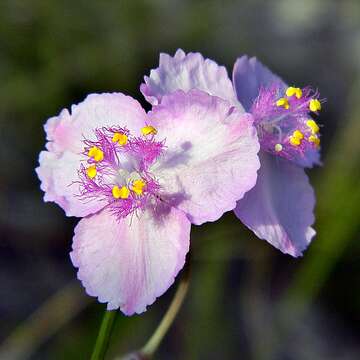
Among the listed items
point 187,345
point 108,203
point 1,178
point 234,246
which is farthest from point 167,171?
point 1,178

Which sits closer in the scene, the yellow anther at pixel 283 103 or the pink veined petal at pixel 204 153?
the pink veined petal at pixel 204 153

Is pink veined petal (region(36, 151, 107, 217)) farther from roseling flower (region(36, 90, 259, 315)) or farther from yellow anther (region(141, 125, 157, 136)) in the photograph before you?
yellow anther (region(141, 125, 157, 136))

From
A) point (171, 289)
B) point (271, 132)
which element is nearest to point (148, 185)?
point (271, 132)

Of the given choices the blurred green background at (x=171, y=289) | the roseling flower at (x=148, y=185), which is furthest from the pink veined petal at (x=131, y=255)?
the blurred green background at (x=171, y=289)

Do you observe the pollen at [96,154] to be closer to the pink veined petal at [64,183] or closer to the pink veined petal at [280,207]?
the pink veined petal at [64,183]

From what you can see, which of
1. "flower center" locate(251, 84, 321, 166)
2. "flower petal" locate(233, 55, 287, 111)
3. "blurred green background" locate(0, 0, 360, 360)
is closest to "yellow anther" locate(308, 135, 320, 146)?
"flower center" locate(251, 84, 321, 166)
